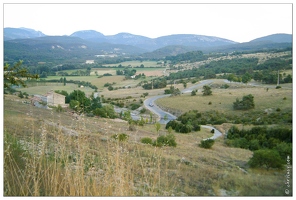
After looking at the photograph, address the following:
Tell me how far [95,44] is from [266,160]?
34.9m

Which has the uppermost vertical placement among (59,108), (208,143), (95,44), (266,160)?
(95,44)

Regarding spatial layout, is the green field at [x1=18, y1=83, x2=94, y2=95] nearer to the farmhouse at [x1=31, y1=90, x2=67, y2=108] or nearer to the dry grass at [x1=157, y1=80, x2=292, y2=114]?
the farmhouse at [x1=31, y1=90, x2=67, y2=108]

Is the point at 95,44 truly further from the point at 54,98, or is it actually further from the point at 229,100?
the point at 229,100

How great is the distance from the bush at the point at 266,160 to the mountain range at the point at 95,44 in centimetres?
305

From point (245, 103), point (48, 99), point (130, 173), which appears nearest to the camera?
point (130, 173)

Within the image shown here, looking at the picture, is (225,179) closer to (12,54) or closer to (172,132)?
(172,132)

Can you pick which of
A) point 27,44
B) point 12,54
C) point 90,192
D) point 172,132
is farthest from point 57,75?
point 90,192

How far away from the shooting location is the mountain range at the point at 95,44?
39.3ft

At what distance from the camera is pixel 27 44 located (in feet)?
55.1

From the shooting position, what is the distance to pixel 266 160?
540 cm

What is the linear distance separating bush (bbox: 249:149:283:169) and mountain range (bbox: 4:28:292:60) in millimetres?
3049

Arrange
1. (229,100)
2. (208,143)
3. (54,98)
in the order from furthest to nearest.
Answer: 1. (54,98)
2. (229,100)
3. (208,143)

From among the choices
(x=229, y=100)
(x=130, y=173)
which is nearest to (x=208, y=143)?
(x=229, y=100)

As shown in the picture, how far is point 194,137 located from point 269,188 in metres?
3.68
